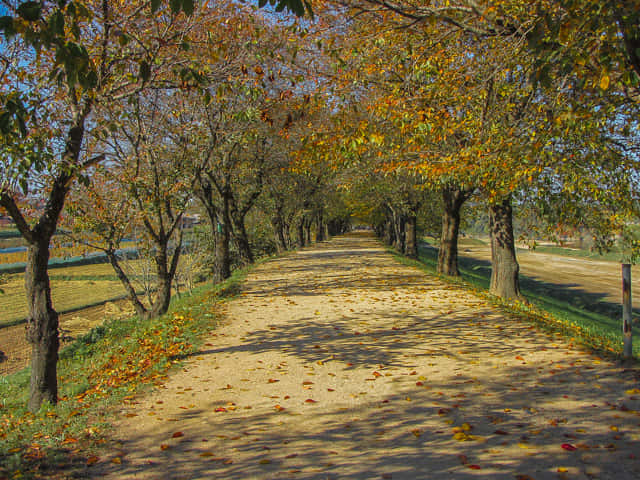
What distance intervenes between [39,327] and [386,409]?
444 centimetres

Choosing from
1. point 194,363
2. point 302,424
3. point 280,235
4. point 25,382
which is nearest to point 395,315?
point 194,363

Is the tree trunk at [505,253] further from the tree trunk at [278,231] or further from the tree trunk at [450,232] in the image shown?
the tree trunk at [278,231]

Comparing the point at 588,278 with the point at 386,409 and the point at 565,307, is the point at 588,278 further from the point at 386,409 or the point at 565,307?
the point at 386,409

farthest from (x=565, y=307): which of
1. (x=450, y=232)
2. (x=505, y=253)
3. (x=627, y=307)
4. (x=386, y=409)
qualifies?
(x=386, y=409)

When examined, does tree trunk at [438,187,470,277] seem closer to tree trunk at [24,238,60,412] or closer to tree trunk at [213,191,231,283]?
tree trunk at [213,191,231,283]

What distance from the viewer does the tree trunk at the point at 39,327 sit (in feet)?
19.5

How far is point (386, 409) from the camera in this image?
189 inches

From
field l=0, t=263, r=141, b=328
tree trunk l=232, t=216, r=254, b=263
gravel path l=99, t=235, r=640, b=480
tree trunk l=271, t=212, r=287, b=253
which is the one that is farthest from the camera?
tree trunk l=271, t=212, r=287, b=253

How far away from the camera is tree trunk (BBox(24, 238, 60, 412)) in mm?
5945

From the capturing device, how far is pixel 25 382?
10.7 meters

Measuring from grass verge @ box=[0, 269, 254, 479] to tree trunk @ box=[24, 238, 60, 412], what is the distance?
274 millimetres

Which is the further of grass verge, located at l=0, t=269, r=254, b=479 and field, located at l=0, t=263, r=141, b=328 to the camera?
field, located at l=0, t=263, r=141, b=328

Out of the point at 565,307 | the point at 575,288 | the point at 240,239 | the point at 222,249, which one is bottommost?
the point at 575,288

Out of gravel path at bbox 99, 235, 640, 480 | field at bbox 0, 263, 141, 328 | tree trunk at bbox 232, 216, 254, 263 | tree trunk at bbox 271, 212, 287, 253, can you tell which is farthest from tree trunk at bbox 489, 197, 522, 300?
field at bbox 0, 263, 141, 328
